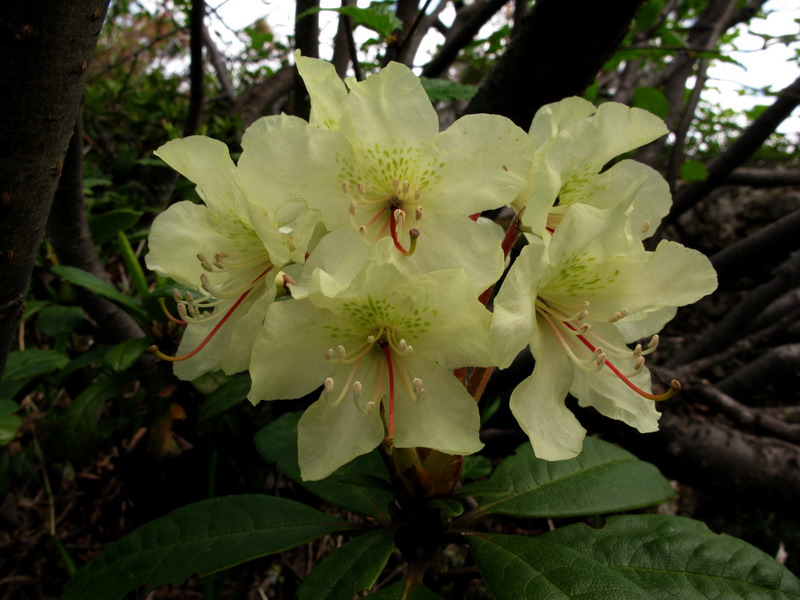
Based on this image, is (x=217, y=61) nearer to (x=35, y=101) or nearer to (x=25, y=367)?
(x=25, y=367)

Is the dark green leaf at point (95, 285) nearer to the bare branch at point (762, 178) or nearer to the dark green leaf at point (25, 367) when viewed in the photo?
→ the dark green leaf at point (25, 367)

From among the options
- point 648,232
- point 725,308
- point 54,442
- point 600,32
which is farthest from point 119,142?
point 725,308

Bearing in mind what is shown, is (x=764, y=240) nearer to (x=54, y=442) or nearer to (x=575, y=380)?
(x=575, y=380)

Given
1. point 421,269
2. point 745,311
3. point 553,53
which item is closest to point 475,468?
point 421,269

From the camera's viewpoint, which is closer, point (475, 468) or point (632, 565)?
point (632, 565)

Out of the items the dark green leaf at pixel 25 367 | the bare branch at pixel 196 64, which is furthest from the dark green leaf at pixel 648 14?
the dark green leaf at pixel 25 367

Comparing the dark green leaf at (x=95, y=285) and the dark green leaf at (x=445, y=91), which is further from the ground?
the dark green leaf at (x=445, y=91)
